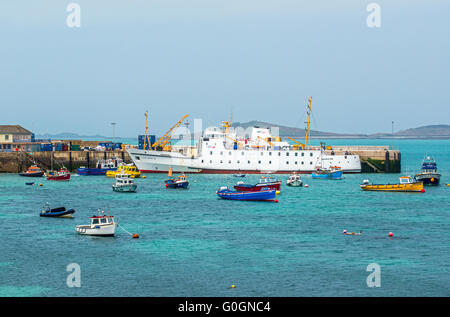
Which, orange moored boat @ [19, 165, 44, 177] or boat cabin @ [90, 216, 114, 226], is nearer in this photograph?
boat cabin @ [90, 216, 114, 226]

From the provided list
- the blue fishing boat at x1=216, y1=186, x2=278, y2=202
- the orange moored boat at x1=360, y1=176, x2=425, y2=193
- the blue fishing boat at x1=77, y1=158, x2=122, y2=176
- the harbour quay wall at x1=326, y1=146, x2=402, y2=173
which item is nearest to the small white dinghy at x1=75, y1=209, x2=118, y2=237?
the blue fishing boat at x1=216, y1=186, x2=278, y2=202

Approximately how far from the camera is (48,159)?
11081cm

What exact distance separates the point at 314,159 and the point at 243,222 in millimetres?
56259

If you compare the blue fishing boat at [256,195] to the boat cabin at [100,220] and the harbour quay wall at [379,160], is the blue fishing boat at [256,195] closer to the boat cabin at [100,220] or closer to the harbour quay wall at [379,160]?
the boat cabin at [100,220]

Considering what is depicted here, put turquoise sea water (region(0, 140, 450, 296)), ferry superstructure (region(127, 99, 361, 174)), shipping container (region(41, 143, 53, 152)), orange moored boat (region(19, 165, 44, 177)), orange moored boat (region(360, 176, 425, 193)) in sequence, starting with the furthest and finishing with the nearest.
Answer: shipping container (region(41, 143, 53, 152))
ferry superstructure (region(127, 99, 361, 174))
orange moored boat (region(19, 165, 44, 177))
orange moored boat (region(360, 176, 425, 193))
turquoise sea water (region(0, 140, 450, 296))

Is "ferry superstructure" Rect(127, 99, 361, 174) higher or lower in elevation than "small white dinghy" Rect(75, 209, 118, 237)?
higher

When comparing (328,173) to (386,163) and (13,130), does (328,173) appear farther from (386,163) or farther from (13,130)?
(13,130)

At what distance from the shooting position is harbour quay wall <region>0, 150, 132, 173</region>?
110188 mm

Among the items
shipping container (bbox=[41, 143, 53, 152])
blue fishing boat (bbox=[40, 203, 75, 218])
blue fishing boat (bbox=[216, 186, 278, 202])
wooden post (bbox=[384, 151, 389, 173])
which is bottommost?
blue fishing boat (bbox=[40, 203, 75, 218])

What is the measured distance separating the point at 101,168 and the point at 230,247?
224 feet

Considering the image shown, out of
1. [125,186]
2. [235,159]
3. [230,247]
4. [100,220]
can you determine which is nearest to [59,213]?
[100,220]

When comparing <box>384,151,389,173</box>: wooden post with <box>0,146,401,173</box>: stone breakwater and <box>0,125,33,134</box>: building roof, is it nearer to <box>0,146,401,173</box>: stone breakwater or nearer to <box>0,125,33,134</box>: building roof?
<box>0,146,401,173</box>: stone breakwater

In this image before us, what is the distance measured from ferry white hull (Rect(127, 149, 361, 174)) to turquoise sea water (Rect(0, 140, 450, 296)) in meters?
34.8
